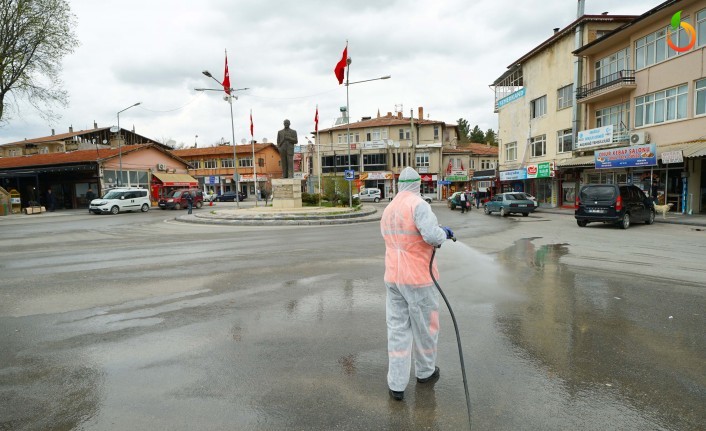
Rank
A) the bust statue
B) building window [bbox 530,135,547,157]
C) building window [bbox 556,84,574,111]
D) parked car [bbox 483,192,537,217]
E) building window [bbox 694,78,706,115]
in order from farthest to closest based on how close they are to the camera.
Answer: building window [bbox 530,135,547,157] < building window [bbox 556,84,574,111] < parked car [bbox 483,192,537,217] < the bust statue < building window [bbox 694,78,706,115]

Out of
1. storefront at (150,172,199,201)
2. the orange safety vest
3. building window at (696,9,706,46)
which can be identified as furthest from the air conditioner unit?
storefront at (150,172,199,201)

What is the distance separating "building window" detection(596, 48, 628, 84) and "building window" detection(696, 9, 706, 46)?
5217mm

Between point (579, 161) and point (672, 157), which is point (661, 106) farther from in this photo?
point (579, 161)

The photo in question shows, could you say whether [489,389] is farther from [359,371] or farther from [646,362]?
[646,362]

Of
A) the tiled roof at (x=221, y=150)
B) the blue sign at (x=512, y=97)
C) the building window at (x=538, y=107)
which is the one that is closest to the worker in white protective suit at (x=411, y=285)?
the building window at (x=538, y=107)

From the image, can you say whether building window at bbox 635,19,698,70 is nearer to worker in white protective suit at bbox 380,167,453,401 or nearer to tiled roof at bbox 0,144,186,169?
worker in white protective suit at bbox 380,167,453,401

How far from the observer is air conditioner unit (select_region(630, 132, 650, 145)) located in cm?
2356

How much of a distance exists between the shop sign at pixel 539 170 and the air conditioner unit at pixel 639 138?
7.95m

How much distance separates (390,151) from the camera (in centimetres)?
5931

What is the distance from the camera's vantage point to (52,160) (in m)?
43.8

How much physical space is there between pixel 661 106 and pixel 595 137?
14.1ft

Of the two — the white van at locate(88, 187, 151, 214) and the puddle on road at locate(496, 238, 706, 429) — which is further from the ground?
the white van at locate(88, 187, 151, 214)

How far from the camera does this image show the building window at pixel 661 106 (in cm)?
2158

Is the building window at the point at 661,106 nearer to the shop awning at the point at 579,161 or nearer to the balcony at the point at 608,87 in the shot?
the balcony at the point at 608,87
